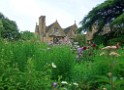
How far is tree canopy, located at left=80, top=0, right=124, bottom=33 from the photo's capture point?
2973cm

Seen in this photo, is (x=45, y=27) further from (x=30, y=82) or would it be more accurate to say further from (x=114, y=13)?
(x=30, y=82)

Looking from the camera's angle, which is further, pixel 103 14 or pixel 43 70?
pixel 103 14

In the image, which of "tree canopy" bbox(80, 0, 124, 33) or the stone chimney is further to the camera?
the stone chimney

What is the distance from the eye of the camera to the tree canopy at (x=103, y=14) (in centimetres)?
2973

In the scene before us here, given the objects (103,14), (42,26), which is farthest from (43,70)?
(42,26)

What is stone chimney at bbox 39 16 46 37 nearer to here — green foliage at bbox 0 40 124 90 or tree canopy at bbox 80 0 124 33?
tree canopy at bbox 80 0 124 33

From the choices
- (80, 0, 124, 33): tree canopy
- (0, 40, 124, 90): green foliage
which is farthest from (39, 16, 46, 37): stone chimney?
(0, 40, 124, 90): green foliage

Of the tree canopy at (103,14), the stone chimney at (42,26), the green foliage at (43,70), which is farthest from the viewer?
the stone chimney at (42,26)

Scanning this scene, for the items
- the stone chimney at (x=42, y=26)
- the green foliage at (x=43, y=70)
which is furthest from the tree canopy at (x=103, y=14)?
the stone chimney at (x=42, y=26)

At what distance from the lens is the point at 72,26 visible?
63500mm

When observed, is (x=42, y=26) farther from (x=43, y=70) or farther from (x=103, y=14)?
(x=43, y=70)

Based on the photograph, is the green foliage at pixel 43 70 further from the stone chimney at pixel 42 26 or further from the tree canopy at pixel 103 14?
the stone chimney at pixel 42 26

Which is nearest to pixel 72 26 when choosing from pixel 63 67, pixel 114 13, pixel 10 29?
pixel 10 29

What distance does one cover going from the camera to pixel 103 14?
2995cm
